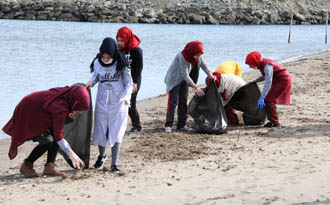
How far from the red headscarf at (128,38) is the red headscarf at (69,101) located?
1.82m

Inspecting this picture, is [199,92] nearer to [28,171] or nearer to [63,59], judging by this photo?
[28,171]

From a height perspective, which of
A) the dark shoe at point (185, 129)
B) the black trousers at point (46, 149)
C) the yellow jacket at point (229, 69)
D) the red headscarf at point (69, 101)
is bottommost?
the dark shoe at point (185, 129)

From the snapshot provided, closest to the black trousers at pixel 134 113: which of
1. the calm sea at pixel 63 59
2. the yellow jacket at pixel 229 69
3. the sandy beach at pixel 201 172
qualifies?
the sandy beach at pixel 201 172

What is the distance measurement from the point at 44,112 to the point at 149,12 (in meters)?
62.0

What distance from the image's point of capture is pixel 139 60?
8.38m

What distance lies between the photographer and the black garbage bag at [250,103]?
955 centimetres

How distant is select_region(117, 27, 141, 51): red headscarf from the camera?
25.3 ft

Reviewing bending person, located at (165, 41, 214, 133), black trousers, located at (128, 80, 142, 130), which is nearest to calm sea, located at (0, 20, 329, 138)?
black trousers, located at (128, 80, 142, 130)

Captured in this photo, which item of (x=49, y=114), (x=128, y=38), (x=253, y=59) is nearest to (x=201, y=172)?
(x=49, y=114)

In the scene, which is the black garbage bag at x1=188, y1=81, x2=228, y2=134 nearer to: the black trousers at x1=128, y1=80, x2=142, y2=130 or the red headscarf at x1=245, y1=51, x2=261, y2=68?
the red headscarf at x1=245, y1=51, x2=261, y2=68

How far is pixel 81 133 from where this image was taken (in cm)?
686

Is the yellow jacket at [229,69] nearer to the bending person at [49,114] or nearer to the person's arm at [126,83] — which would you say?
the person's arm at [126,83]

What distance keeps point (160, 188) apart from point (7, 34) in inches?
1479

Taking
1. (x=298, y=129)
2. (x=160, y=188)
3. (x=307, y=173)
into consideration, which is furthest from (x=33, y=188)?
(x=298, y=129)
